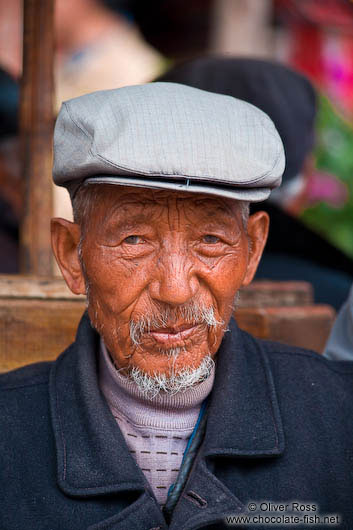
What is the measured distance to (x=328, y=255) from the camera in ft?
12.3

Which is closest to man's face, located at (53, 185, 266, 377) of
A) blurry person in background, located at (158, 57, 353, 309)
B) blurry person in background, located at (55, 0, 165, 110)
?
blurry person in background, located at (158, 57, 353, 309)

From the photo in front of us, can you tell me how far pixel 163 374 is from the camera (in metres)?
1.78

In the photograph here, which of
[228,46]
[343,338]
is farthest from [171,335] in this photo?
[228,46]

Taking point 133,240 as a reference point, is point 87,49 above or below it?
above

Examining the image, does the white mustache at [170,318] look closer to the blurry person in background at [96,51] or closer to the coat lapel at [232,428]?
the coat lapel at [232,428]

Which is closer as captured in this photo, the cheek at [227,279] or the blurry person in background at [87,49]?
the cheek at [227,279]

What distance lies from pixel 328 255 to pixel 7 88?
6.38ft

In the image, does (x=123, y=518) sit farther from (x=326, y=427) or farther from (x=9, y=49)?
(x=9, y=49)

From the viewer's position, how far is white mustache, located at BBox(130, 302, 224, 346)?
1.72 metres

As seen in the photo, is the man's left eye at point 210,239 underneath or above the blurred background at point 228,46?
underneath

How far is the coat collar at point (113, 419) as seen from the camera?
5.68 ft

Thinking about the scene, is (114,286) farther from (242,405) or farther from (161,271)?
(242,405)

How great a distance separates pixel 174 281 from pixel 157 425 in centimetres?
43

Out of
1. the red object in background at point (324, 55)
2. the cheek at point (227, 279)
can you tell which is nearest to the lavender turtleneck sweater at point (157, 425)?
the cheek at point (227, 279)
